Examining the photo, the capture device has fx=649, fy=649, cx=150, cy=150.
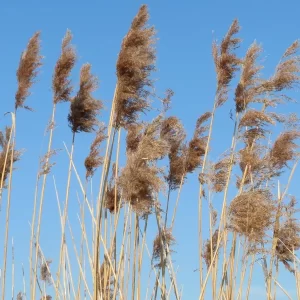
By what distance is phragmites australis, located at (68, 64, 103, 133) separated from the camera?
199 inches

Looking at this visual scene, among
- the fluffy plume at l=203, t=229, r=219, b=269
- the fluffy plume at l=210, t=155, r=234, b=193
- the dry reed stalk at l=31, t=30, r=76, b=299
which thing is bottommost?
the fluffy plume at l=203, t=229, r=219, b=269

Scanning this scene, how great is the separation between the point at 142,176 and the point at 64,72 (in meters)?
1.33

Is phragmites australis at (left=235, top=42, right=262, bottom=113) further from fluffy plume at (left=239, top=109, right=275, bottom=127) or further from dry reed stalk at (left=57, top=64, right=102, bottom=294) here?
dry reed stalk at (left=57, top=64, right=102, bottom=294)

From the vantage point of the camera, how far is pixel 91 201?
16.6 feet

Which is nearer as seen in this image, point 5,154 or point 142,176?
point 142,176

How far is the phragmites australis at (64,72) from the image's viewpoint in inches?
202

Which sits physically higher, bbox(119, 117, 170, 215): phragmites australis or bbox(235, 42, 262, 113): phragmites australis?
bbox(235, 42, 262, 113): phragmites australis

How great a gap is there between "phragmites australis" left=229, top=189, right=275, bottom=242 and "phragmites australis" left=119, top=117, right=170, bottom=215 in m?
0.58

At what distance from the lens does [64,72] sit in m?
5.19

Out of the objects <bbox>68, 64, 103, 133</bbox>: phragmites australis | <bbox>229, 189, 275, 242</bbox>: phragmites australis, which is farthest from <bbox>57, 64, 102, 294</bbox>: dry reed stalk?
<bbox>229, 189, 275, 242</bbox>: phragmites australis

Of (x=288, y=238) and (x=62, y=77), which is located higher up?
(x=62, y=77)

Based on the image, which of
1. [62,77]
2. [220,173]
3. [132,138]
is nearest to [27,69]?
[62,77]

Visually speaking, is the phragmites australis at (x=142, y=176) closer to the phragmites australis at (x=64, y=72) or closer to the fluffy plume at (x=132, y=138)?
the fluffy plume at (x=132, y=138)

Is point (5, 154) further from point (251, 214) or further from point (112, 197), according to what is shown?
point (251, 214)
